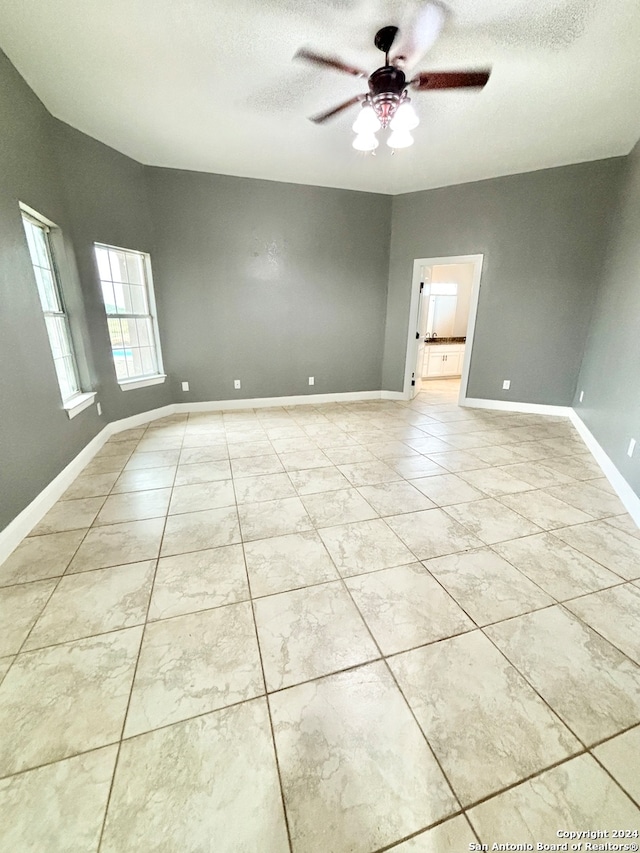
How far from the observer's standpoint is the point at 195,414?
457 centimetres

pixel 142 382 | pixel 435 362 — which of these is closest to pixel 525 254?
pixel 435 362

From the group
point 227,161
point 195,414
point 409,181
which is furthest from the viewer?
point 195,414

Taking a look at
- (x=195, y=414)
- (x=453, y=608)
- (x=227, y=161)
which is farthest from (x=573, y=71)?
(x=195, y=414)

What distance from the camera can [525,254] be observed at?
4230mm

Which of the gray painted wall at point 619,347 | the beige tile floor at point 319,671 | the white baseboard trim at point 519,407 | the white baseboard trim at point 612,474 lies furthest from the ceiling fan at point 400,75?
the white baseboard trim at point 519,407

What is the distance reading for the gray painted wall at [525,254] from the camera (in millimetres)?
3893

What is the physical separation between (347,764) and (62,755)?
0.86 m

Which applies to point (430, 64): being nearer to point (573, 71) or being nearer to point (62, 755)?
point (573, 71)

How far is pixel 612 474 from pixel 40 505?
13.8 feet

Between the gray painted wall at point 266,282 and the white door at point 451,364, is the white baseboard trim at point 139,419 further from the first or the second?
the white door at point 451,364

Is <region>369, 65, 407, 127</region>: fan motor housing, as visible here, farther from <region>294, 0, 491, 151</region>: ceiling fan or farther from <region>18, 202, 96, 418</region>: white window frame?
<region>18, 202, 96, 418</region>: white window frame

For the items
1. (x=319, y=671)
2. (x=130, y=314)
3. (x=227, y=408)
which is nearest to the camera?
(x=319, y=671)

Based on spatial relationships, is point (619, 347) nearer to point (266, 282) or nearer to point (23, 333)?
point (266, 282)

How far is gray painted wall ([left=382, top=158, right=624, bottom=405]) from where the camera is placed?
389cm
